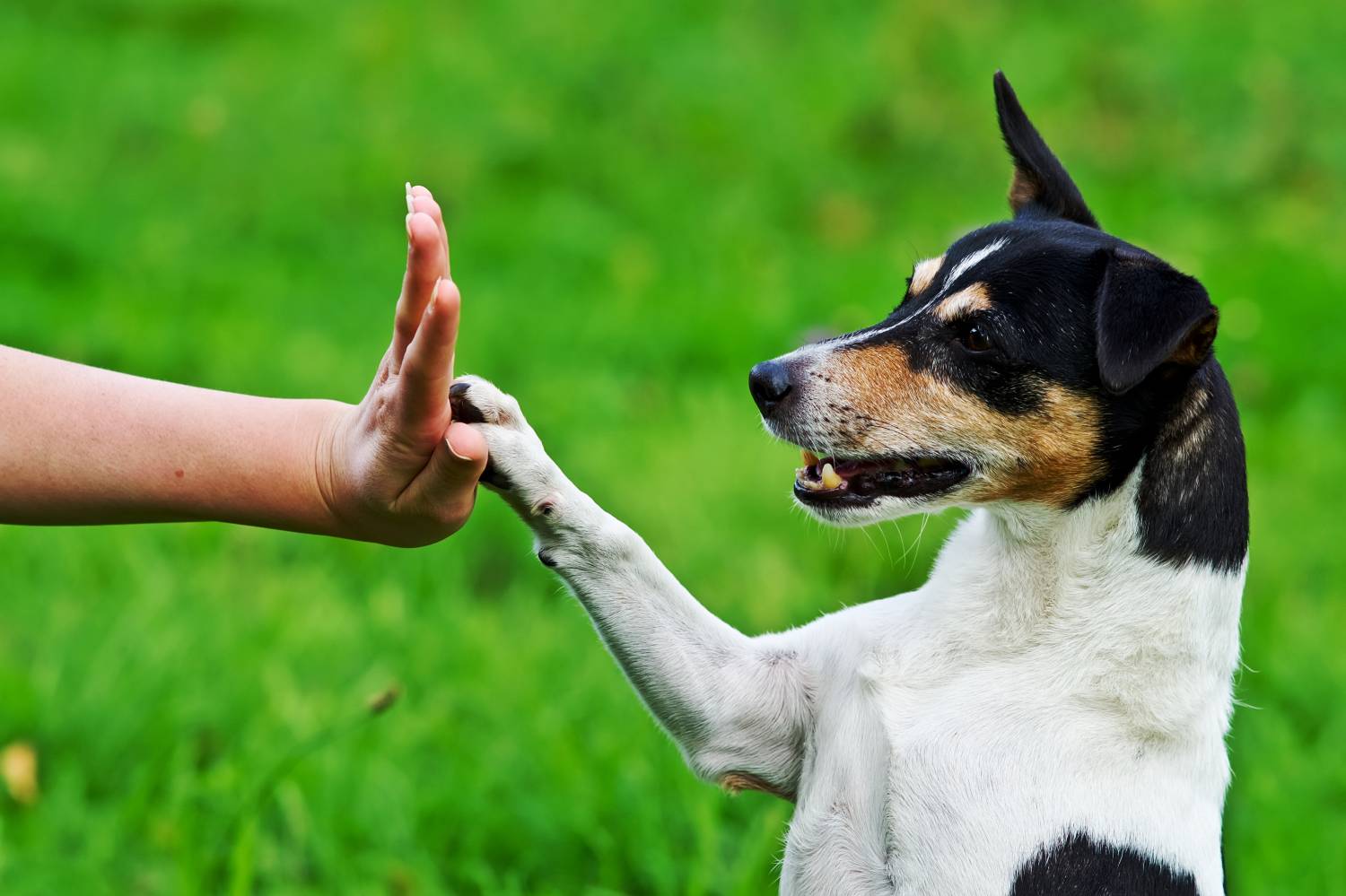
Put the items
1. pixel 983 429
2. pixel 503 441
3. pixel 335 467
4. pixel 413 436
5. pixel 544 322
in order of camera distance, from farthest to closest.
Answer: pixel 544 322
pixel 983 429
pixel 503 441
pixel 335 467
pixel 413 436

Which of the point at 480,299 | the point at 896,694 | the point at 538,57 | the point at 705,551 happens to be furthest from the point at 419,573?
the point at 538,57

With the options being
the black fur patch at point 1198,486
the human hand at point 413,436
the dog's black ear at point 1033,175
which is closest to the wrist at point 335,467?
the human hand at point 413,436

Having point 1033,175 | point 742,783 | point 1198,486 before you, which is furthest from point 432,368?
point 1033,175

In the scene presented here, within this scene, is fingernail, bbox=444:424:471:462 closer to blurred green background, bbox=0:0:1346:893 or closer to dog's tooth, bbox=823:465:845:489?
dog's tooth, bbox=823:465:845:489

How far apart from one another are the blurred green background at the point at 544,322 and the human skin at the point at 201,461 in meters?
0.98

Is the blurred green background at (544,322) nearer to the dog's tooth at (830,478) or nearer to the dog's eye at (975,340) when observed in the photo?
the dog's tooth at (830,478)

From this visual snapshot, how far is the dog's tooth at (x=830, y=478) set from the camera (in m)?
2.60

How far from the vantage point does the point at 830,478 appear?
262 centimetres

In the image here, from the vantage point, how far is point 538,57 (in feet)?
28.4

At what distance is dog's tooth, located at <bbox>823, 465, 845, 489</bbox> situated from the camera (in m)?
2.60

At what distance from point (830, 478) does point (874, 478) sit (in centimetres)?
8

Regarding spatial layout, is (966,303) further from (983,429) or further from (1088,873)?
(1088,873)

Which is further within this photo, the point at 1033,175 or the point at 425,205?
the point at 1033,175

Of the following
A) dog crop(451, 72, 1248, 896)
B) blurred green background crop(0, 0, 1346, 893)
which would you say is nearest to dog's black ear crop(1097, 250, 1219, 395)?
dog crop(451, 72, 1248, 896)
